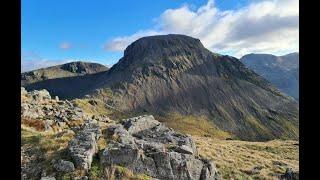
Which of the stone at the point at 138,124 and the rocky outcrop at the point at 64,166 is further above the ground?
the stone at the point at 138,124

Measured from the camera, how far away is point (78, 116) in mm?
50250

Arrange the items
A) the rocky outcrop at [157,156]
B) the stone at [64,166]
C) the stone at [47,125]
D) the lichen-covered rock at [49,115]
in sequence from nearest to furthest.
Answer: the stone at [64,166], the rocky outcrop at [157,156], the stone at [47,125], the lichen-covered rock at [49,115]

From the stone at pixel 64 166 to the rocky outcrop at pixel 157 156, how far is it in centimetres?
161

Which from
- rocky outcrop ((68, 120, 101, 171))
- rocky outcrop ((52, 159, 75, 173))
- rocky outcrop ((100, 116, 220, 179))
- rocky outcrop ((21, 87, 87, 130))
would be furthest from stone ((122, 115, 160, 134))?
rocky outcrop ((21, 87, 87, 130))

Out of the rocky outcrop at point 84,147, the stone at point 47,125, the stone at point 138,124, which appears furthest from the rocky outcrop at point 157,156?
the stone at point 47,125

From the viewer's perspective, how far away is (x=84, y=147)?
21781 millimetres

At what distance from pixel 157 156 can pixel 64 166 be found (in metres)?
4.81

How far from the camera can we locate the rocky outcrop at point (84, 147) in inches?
816

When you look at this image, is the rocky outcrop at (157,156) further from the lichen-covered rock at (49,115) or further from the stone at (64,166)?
the lichen-covered rock at (49,115)

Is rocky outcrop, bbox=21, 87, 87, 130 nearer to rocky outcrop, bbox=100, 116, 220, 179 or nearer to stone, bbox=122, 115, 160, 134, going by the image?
stone, bbox=122, 115, 160, 134

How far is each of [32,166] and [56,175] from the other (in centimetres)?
144

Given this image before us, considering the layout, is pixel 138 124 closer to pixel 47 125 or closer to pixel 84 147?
pixel 84 147

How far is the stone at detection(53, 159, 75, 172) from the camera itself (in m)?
20.2
